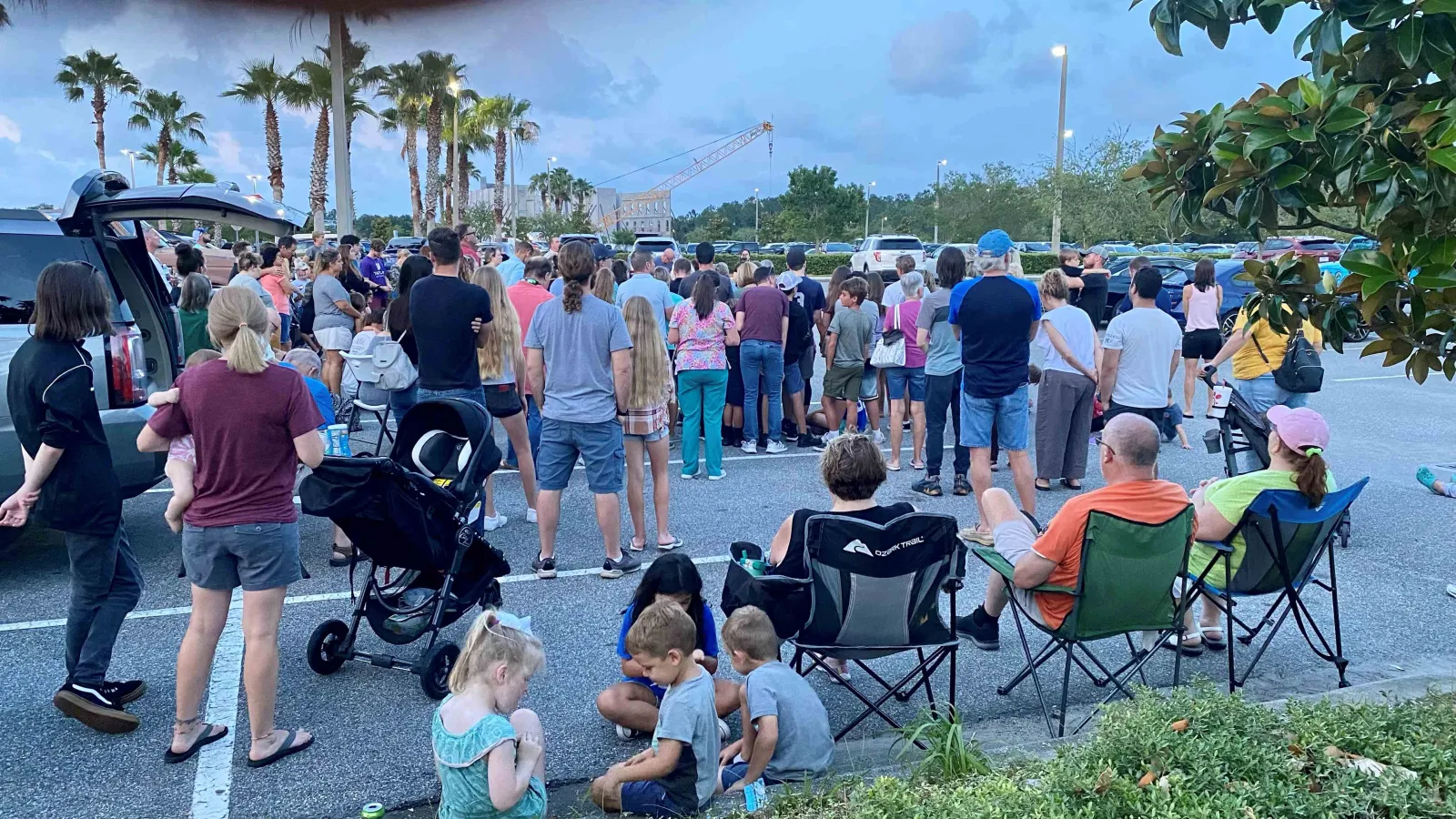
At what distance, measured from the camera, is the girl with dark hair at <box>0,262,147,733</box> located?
382 centimetres

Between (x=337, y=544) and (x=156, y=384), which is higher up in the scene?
(x=156, y=384)

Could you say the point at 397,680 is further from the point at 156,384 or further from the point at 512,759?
the point at 156,384

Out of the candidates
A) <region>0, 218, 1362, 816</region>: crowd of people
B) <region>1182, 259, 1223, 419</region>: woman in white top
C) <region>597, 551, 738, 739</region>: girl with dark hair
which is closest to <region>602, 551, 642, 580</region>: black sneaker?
<region>0, 218, 1362, 816</region>: crowd of people

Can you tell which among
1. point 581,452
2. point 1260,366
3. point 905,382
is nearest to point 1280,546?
point 1260,366

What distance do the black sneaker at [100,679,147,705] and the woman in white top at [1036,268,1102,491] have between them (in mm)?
6194

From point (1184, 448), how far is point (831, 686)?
20.5 ft

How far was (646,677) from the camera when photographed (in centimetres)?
379

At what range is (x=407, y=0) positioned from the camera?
20.8 meters

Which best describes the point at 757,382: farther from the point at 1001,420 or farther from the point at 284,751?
the point at 284,751

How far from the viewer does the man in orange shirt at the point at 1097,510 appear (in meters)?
3.84

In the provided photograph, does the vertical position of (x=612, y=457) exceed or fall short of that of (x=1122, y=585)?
it exceeds it

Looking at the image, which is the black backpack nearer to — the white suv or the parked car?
the parked car

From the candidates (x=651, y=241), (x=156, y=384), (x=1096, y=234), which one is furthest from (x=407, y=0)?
(x=1096, y=234)

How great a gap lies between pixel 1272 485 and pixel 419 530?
378 centimetres
